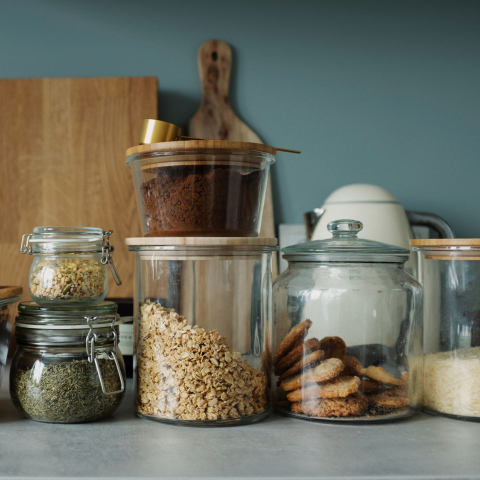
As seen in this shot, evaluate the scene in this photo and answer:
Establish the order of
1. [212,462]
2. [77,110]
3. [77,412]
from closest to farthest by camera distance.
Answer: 1. [212,462]
2. [77,412]
3. [77,110]

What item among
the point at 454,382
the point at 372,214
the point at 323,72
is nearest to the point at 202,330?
the point at 454,382

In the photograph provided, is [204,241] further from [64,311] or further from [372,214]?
[372,214]

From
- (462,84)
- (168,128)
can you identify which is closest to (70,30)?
(168,128)

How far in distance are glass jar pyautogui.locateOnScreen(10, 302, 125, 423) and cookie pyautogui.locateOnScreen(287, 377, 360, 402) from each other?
0.23 metres

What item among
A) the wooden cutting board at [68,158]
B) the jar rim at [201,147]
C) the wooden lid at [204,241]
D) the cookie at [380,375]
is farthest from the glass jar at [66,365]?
the wooden cutting board at [68,158]

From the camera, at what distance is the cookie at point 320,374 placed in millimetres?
666

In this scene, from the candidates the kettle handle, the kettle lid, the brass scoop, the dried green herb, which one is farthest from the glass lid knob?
the kettle handle

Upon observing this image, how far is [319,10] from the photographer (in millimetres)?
1307

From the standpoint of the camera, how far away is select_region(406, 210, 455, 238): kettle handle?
116 centimetres

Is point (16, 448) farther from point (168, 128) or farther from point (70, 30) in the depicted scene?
point (70, 30)

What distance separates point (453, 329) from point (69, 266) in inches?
19.8

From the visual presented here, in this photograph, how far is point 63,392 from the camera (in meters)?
0.65

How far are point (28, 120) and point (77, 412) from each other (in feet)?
2.68

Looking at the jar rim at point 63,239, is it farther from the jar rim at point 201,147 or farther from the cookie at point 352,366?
the cookie at point 352,366
